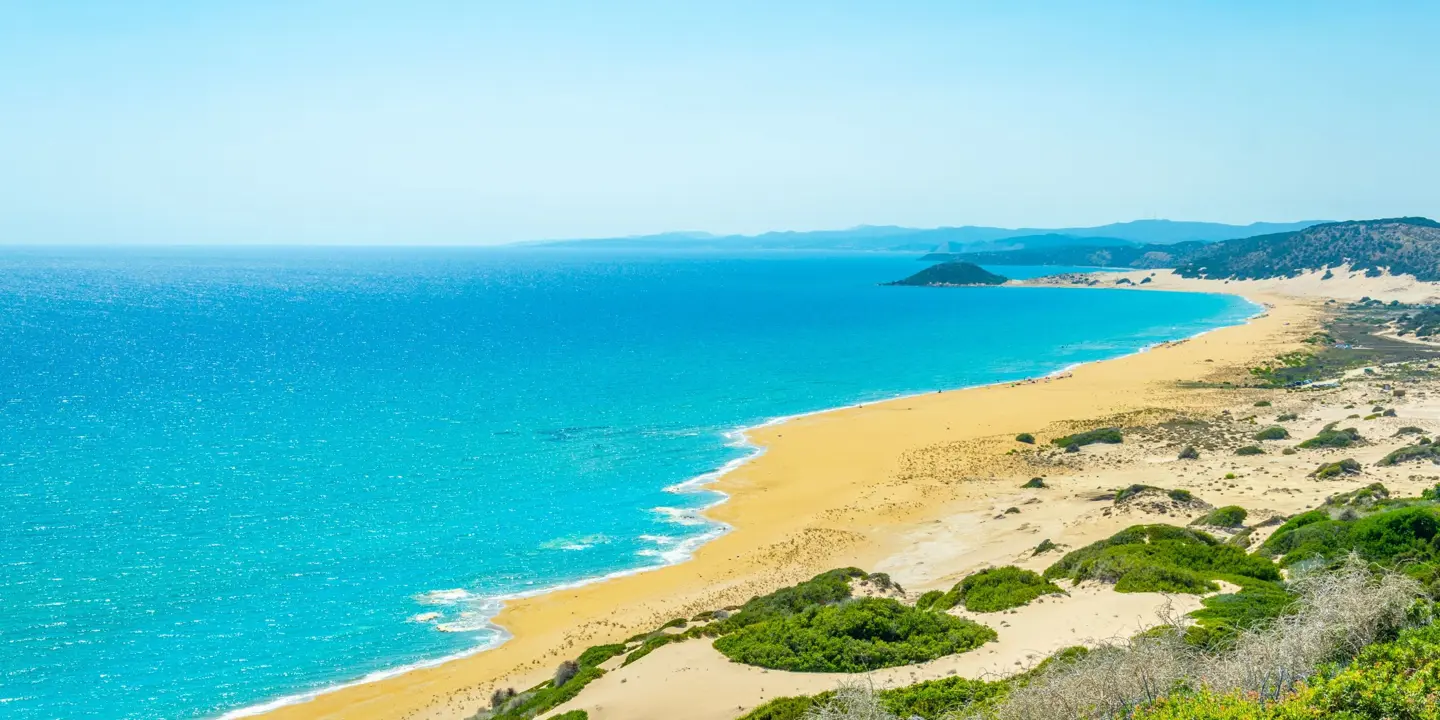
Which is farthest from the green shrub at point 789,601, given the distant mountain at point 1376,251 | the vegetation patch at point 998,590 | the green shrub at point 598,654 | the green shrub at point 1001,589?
the distant mountain at point 1376,251

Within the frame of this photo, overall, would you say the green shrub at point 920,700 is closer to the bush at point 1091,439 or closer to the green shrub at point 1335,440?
the bush at point 1091,439

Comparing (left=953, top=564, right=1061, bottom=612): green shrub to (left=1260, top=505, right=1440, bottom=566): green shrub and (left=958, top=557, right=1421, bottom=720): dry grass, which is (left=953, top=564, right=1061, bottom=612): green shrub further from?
(left=958, top=557, right=1421, bottom=720): dry grass

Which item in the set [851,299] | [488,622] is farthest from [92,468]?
[851,299]

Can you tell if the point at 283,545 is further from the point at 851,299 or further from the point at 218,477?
the point at 851,299

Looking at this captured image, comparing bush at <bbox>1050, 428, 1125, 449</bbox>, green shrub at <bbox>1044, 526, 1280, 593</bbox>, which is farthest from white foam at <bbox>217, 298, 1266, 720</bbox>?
bush at <bbox>1050, 428, 1125, 449</bbox>

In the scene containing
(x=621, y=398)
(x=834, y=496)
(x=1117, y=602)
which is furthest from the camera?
(x=621, y=398)

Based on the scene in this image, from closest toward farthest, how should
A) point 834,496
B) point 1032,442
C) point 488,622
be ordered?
point 488,622
point 834,496
point 1032,442
